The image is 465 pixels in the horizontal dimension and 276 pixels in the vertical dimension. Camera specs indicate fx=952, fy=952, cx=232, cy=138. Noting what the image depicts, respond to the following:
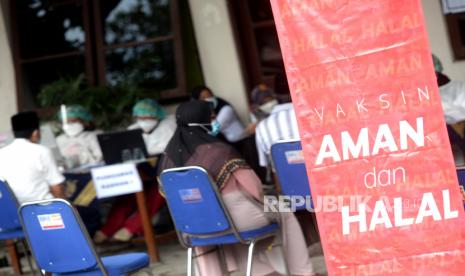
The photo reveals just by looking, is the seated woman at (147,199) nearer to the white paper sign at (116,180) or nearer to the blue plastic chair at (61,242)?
the white paper sign at (116,180)

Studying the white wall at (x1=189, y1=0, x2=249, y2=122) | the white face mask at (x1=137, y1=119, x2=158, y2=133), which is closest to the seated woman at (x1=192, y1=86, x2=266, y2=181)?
the white wall at (x1=189, y1=0, x2=249, y2=122)

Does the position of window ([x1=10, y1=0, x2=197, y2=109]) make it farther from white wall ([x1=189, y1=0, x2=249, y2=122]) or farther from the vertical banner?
the vertical banner

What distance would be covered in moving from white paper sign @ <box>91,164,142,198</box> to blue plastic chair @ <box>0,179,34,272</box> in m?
0.74

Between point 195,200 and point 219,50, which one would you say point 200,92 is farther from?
Result: point 195,200

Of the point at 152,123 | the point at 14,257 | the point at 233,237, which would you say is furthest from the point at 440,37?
the point at 14,257

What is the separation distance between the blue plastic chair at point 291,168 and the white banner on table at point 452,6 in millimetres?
3178

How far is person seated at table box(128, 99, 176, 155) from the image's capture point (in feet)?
25.3

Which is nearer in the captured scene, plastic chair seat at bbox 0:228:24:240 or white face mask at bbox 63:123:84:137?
plastic chair seat at bbox 0:228:24:240

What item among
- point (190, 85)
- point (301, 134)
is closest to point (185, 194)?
point (301, 134)

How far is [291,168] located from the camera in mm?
5316

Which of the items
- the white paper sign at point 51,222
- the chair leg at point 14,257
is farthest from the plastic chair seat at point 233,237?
the chair leg at point 14,257

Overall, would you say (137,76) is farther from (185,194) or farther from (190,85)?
(185,194)

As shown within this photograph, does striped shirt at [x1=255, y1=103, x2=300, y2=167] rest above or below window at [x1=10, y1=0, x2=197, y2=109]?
below

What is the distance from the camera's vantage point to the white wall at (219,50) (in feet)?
27.8
